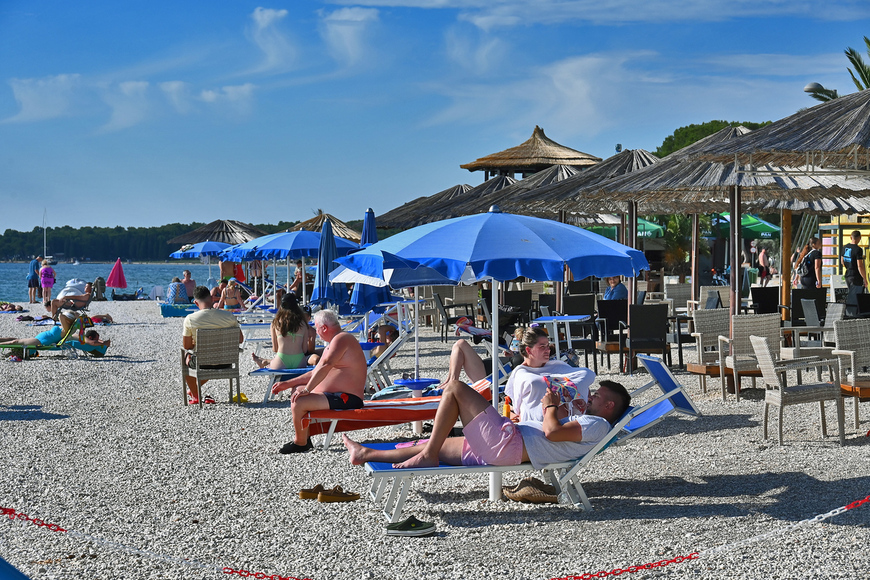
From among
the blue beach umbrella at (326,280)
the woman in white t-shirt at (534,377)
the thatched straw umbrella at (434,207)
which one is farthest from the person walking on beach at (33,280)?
the woman in white t-shirt at (534,377)

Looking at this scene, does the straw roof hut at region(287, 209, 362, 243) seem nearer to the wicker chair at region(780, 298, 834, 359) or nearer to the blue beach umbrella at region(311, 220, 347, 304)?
the blue beach umbrella at region(311, 220, 347, 304)

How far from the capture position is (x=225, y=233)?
27.3 metres

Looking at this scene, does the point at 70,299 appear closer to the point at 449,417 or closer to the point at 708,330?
the point at 708,330

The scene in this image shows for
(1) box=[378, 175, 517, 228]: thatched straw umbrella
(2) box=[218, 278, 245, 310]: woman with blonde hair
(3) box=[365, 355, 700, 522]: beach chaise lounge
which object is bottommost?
(3) box=[365, 355, 700, 522]: beach chaise lounge

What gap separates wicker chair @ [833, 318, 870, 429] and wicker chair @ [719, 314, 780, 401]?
1223 millimetres

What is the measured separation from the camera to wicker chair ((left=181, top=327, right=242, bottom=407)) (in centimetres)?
898

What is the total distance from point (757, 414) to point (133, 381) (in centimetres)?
748

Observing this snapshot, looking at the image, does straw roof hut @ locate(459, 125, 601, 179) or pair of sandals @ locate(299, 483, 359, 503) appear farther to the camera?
straw roof hut @ locate(459, 125, 601, 179)

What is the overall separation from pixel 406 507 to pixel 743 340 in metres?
4.62

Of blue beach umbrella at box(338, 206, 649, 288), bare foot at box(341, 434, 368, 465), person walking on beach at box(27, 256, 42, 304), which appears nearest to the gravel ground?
bare foot at box(341, 434, 368, 465)

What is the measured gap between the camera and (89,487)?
574cm

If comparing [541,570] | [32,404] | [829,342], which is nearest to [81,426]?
[32,404]

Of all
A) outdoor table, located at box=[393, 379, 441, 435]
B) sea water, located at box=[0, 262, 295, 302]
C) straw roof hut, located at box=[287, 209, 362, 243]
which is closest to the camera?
outdoor table, located at box=[393, 379, 441, 435]

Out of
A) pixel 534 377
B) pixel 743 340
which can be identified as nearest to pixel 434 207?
pixel 743 340
